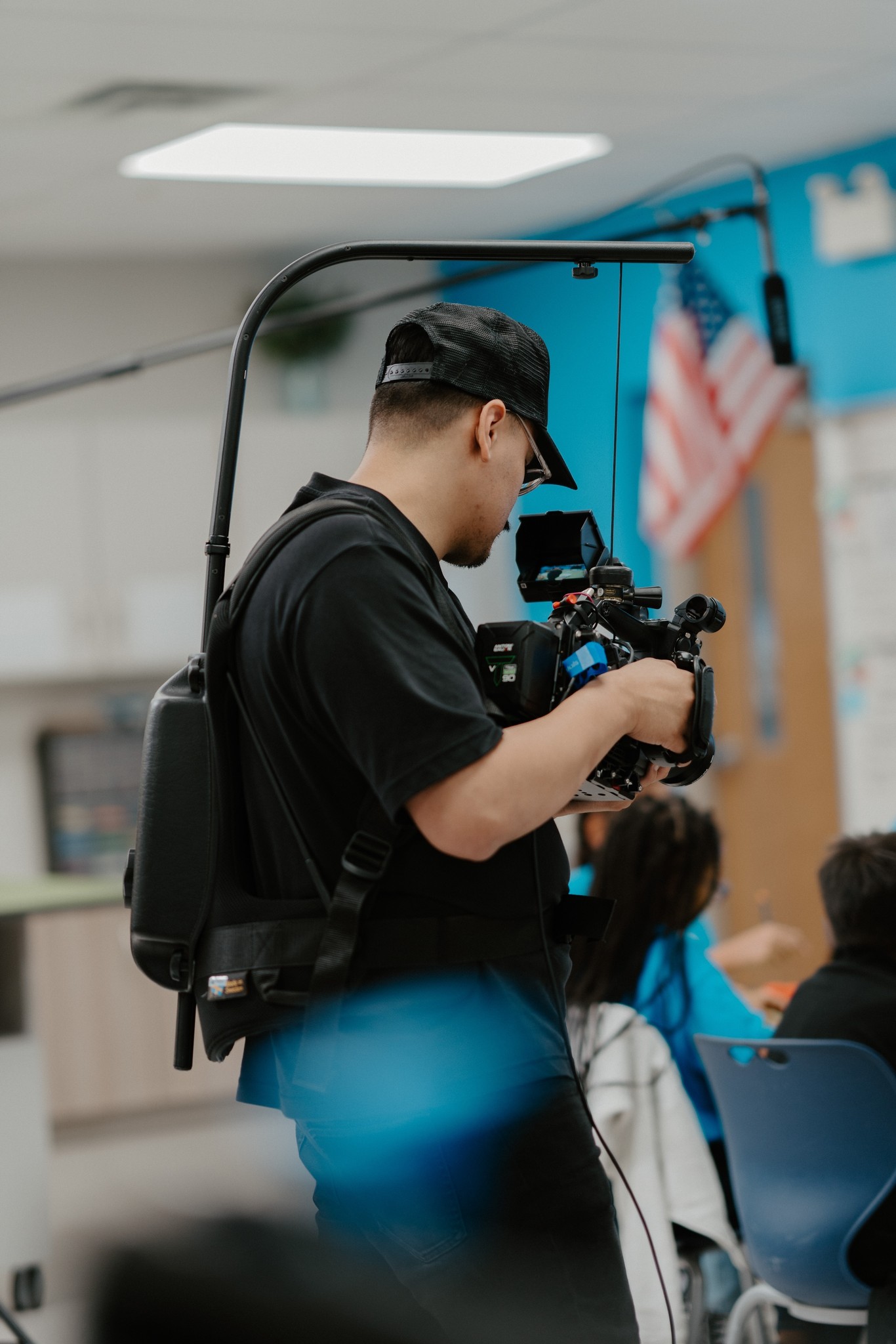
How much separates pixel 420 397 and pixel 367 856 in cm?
42

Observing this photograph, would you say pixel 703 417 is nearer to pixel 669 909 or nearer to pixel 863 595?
pixel 863 595

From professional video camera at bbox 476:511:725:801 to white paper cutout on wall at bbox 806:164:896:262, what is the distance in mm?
3132

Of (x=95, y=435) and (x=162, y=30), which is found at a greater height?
(x=162, y=30)

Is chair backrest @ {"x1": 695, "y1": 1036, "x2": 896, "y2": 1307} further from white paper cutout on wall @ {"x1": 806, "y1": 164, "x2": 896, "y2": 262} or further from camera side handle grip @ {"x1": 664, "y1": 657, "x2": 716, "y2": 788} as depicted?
white paper cutout on wall @ {"x1": 806, "y1": 164, "x2": 896, "y2": 262}

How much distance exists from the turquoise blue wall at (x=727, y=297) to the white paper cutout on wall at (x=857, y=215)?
1.7 inches

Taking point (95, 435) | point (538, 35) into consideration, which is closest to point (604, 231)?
point (538, 35)

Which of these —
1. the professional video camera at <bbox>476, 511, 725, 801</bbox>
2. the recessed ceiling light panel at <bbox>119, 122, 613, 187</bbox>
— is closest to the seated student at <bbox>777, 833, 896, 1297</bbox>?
the professional video camera at <bbox>476, 511, 725, 801</bbox>

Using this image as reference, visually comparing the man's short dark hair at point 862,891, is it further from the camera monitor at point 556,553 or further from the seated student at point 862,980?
the camera monitor at point 556,553

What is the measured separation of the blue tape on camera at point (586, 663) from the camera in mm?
1379

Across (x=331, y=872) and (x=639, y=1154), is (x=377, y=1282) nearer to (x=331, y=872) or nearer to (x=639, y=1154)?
(x=331, y=872)

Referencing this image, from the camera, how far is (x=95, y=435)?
519 cm

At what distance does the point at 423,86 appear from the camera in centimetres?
384

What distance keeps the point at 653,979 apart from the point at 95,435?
3.39 metres

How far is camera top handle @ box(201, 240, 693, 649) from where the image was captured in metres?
1.48
